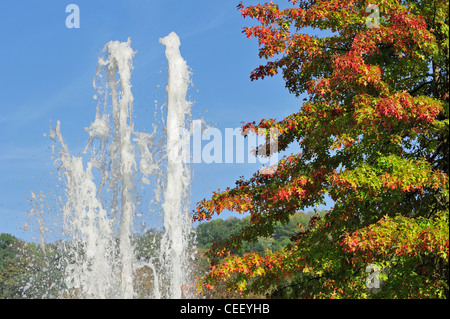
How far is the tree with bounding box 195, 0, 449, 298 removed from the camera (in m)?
9.45

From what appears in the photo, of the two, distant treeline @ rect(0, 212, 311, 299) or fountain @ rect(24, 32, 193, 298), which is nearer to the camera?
fountain @ rect(24, 32, 193, 298)

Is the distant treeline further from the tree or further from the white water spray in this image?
the tree

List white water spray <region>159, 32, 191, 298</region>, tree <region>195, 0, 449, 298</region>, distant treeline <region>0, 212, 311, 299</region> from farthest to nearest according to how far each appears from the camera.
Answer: distant treeline <region>0, 212, 311, 299</region>
white water spray <region>159, 32, 191, 298</region>
tree <region>195, 0, 449, 298</region>

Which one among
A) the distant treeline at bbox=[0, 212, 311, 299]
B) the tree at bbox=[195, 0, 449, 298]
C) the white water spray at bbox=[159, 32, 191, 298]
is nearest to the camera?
the tree at bbox=[195, 0, 449, 298]

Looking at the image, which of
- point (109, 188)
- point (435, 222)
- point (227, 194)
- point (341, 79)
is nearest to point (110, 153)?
point (109, 188)

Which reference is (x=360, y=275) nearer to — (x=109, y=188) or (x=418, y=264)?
(x=418, y=264)

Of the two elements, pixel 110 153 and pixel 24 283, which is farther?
pixel 24 283

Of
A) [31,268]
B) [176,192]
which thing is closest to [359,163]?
[176,192]

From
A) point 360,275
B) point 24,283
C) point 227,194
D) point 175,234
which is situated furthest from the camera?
point 24,283

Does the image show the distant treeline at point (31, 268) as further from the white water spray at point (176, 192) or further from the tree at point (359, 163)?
the tree at point (359, 163)

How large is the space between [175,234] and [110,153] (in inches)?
160

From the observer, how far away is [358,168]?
9.50 m

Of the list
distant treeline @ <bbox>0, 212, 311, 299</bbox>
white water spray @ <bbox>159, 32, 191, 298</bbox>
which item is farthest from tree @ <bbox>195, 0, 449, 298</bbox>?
distant treeline @ <bbox>0, 212, 311, 299</bbox>

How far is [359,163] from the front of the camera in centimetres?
984
